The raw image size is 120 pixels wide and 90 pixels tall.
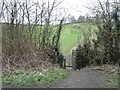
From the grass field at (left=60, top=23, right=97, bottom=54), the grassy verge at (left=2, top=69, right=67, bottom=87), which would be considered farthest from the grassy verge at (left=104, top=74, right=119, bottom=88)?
the grass field at (left=60, top=23, right=97, bottom=54)

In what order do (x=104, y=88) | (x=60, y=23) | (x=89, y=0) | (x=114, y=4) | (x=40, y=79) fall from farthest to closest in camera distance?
(x=60, y=23) < (x=89, y=0) < (x=114, y=4) < (x=40, y=79) < (x=104, y=88)

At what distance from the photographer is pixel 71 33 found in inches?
236

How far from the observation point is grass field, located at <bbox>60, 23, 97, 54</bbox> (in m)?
5.98

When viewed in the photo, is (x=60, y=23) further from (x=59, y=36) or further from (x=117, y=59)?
(x=117, y=59)

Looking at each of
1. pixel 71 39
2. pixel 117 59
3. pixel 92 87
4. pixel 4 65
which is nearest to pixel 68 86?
pixel 92 87

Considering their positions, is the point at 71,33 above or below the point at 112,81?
above

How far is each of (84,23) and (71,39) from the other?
48 centimetres

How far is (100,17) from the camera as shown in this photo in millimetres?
5918

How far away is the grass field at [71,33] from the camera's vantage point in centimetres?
598

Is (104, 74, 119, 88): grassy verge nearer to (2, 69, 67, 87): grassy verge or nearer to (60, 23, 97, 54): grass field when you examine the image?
(2, 69, 67, 87): grassy verge

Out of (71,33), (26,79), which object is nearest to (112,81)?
(26,79)

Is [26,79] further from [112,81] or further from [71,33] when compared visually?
[71,33]

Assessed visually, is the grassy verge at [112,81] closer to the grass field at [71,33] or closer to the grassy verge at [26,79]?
the grassy verge at [26,79]

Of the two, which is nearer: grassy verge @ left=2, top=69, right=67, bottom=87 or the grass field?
grassy verge @ left=2, top=69, right=67, bottom=87
